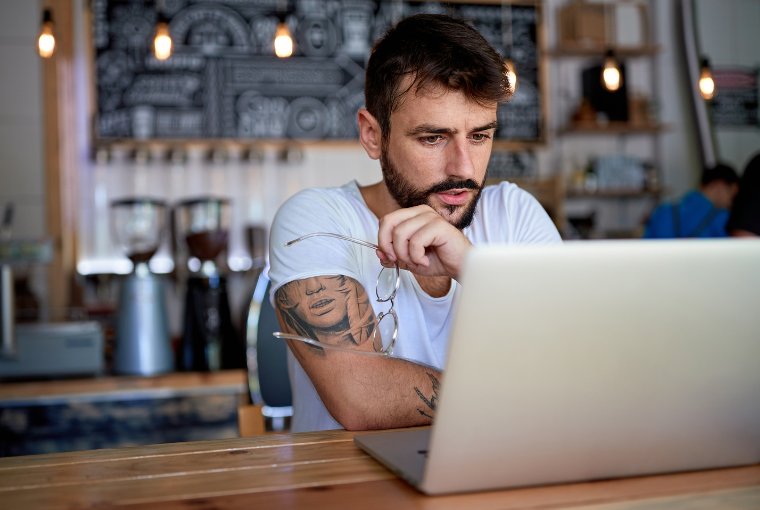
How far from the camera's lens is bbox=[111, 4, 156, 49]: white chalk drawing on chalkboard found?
329 cm

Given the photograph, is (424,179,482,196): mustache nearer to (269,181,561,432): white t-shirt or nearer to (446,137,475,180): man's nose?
(446,137,475,180): man's nose

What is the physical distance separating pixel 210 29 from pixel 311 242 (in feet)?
8.88

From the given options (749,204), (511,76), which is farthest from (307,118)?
(749,204)

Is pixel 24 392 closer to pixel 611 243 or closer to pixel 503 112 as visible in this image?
pixel 611 243

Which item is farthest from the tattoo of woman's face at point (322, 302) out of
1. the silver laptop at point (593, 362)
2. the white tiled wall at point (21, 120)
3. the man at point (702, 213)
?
the white tiled wall at point (21, 120)

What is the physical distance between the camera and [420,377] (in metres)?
0.88

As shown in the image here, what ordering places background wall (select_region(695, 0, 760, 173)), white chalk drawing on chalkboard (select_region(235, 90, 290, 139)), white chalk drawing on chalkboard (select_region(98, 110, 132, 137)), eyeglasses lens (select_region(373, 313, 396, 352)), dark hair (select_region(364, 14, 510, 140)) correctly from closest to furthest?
eyeglasses lens (select_region(373, 313, 396, 352))
dark hair (select_region(364, 14, 510, 140))
white chalk drawing on chalkboard (select_region(98, 110, 132, 137))
white chalk drawing on chalkboard (select_region(235, 90, 290, 139))
background wall (select_region(695, 0, 760, 173))

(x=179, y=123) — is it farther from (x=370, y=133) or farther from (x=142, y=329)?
(x=370, y=133)

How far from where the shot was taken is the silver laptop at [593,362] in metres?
0.45

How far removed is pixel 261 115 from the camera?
341 cm

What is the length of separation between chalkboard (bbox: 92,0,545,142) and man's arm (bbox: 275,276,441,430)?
253 centimetres

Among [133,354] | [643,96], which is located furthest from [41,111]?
[643,96]

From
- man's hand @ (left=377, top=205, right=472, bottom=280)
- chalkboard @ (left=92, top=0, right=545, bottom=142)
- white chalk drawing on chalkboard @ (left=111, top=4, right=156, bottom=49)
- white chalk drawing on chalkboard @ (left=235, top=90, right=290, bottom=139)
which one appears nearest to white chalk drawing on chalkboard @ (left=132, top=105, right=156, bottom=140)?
chalkboard @ (left=92, top=0, right=545, bottom=142)

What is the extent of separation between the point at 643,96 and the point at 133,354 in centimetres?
321
